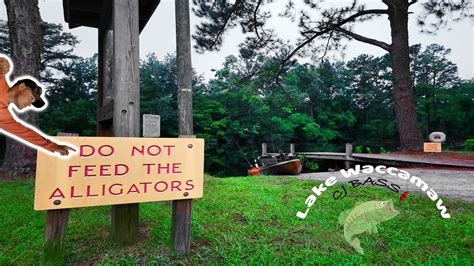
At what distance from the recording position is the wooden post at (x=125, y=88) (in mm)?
1672

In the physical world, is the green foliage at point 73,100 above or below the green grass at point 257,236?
above

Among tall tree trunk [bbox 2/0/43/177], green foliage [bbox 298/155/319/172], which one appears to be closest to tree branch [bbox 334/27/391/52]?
green foliage [bbox 298/155/319/172]

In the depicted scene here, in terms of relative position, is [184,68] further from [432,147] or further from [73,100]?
[73,100]

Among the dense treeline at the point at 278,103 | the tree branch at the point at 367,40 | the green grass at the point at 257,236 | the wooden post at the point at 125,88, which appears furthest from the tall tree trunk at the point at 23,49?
the tree branch at the point at 367,40

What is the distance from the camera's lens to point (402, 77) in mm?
8266

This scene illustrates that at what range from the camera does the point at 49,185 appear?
4.17 ft

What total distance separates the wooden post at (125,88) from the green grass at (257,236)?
118mm

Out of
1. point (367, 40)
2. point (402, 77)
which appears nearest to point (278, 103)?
point (367, 40)

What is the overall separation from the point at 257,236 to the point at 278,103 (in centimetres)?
1839

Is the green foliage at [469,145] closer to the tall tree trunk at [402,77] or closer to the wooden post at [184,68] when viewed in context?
the tall tree trunk at [402,77]

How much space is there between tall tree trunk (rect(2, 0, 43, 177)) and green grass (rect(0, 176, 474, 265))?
206cm

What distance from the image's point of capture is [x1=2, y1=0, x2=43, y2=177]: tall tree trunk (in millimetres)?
4320

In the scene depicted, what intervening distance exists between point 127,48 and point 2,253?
1.36 meters

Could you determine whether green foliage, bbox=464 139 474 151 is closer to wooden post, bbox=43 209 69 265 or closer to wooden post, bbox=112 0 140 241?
wooden post, bbox=112 0 140 241
